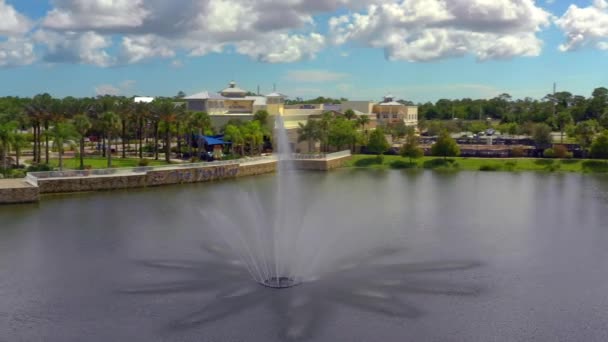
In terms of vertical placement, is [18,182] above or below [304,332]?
above

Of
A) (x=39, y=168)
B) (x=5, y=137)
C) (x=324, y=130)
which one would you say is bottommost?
(x=39, y=168)

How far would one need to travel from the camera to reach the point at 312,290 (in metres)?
25.4

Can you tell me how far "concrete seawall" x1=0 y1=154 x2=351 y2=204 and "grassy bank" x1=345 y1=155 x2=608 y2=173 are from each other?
1655 cm

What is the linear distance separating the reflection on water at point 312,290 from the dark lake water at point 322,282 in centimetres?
8

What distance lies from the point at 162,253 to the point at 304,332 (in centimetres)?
1289

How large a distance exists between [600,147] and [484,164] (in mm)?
14247

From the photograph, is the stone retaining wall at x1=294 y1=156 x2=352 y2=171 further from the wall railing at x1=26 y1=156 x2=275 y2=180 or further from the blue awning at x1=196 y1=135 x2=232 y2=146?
the wall railing at x1=26 y1=156 x2=275 y2=180

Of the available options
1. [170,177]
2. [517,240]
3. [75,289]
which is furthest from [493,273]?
[170,177]

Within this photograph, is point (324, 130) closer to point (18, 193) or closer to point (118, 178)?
point (118, 178)

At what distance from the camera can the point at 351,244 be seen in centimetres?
3366

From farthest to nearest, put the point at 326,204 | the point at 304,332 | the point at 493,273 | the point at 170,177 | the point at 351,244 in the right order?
the point at 170,177, the point at 326,204, the point at 351,244, the point at 493,273, the point at 304,332

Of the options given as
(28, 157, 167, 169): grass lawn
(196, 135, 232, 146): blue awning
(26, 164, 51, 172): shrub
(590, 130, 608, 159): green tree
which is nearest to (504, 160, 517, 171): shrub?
(590, 130, 608, 159): green tree

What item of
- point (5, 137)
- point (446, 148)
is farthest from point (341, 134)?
point (5, 137)

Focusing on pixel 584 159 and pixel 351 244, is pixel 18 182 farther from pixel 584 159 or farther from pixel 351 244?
pixel 584 159
